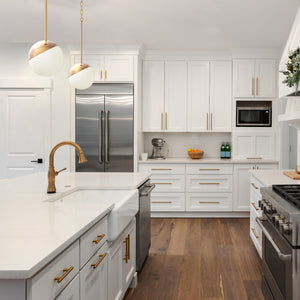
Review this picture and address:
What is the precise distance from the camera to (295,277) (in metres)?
2.00

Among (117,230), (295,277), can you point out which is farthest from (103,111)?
(295,277)

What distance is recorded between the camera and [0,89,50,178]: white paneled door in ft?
18.4

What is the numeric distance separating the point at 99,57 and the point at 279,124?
2887 mm

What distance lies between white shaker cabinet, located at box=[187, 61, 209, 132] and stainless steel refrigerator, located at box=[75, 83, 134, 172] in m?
0.99

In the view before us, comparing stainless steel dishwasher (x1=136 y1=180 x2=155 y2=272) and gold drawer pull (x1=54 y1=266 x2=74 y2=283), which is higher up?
gold drawer pull (x1=54 y1=266 x2=74 y2=283)

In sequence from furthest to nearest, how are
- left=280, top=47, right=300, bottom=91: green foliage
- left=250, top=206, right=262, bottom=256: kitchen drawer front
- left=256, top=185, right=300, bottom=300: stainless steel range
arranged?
left=250, top=206, right=262, bottom=256: kitchen drawer front, left=280, top=47, right=300, bottom=91: green foliage, left=256, top=185, right=300, bottom=300: stainless steel range

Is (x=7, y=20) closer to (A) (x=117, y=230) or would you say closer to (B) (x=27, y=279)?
(A) (x=117, y=230)

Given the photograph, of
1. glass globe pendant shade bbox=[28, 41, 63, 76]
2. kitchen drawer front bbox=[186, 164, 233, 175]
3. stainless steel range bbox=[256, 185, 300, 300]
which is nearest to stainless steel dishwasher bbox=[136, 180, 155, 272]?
stainless steel range bbox=[256, 185, 300, 300]

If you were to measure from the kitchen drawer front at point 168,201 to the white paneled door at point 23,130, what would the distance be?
173cm

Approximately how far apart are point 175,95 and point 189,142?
0.86 meters

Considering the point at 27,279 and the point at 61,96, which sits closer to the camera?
the point at 27,279

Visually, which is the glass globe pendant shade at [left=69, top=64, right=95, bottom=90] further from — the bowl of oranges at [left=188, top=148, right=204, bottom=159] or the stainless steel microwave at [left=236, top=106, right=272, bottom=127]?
the stainless steel microwave at [left=236, top=106, right=272, bottom=127]

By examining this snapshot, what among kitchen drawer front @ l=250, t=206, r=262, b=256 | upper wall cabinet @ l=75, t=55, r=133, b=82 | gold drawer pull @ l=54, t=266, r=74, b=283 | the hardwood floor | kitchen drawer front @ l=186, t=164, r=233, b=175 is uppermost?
upper wall cabinet @ l=75, t=55, r=133, b=82

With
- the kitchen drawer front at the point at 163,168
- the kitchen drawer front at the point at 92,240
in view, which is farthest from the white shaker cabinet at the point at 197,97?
the kitchen drawer front at the point at 92,240
